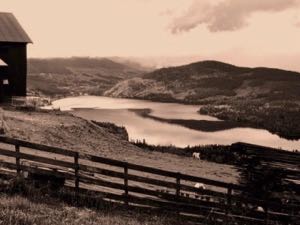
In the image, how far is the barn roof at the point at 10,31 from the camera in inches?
2394

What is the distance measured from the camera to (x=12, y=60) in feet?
200

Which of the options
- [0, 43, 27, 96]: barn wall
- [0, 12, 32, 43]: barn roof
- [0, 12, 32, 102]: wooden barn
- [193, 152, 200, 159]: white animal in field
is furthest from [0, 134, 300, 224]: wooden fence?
[0, 12, 32, 43]: barn roof

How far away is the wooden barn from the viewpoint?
59.6 m

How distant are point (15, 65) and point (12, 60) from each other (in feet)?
2.34

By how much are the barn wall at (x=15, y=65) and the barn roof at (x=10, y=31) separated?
2.30ft

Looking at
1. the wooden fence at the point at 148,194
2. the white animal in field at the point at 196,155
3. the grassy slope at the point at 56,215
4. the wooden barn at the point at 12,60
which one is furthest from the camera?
the wooden barn at the point at 12,60

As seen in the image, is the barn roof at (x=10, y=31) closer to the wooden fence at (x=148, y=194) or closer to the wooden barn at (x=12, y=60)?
the wooden barn at (x=12, y=60)

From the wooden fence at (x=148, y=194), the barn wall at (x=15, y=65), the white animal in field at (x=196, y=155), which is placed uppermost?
the barn wall at (x=15, y=65)

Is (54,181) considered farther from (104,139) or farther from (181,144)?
(181,144)

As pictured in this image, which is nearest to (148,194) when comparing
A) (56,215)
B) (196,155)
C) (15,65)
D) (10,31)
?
(56,215)

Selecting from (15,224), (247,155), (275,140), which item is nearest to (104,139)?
(247,155)

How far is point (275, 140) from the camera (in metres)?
98.9

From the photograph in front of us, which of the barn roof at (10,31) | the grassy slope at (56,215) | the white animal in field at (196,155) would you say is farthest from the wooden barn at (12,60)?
the grassy slope at (56,215)

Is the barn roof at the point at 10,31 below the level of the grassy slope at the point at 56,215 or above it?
above
